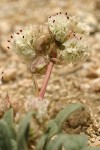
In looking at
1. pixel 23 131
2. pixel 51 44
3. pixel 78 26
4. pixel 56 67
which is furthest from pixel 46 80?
pixel 56 67

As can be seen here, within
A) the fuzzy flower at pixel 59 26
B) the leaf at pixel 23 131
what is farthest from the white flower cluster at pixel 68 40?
the leaf at pixel 23 131

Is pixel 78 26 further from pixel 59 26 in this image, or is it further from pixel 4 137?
pixel 4 137

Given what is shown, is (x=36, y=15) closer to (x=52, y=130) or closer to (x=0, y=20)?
(x=0, y=20)

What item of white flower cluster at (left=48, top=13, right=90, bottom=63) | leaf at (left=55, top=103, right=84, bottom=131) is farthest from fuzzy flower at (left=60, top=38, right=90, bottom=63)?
leaf at (left=55, top=103, right=84, bottom=131)

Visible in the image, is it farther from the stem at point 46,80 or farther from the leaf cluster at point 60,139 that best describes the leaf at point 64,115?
the stem at point 46,80

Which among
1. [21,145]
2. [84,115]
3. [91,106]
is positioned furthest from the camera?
[91,106]

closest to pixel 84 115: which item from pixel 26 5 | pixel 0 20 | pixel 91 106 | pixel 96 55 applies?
pixel 91 106

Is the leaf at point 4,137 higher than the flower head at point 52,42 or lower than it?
lower
